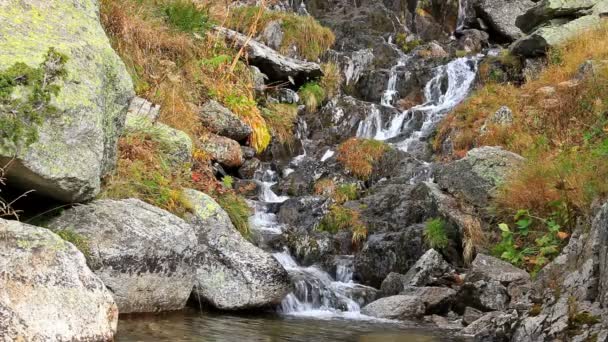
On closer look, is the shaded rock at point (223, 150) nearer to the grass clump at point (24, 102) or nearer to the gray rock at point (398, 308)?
the gray rock at point (398, 308)

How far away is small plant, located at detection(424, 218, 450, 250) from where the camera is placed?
30.2 feet

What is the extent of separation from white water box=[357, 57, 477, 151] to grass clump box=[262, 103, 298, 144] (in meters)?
1.58

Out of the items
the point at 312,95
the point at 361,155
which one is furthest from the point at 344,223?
the point at 312,95

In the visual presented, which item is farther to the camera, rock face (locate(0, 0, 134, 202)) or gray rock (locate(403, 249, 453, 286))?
gray rock (locate(403, 249, 453, 286))

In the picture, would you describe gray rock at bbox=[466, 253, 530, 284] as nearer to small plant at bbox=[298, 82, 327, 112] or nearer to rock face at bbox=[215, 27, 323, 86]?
small plant at bbox=[298, 82, 327, 112]

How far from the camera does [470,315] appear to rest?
7312 millimetres

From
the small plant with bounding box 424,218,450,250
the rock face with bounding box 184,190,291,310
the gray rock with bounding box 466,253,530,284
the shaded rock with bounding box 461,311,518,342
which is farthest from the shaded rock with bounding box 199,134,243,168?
the shaded rock with bounding box 461,311,518,342

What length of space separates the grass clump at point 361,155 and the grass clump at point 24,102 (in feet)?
24.4

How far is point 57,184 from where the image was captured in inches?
226

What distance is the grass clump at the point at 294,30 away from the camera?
17141mm

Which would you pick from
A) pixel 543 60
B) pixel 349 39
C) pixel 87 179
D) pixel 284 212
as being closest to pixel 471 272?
pixel 284 212

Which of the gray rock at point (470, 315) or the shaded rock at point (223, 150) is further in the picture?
the shaded rock at point (223, 150)

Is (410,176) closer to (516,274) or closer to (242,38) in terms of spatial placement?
(516,274)

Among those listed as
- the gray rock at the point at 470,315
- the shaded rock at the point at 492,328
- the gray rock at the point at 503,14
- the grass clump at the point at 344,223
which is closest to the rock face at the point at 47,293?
the shaded rock at the point at 492,328
